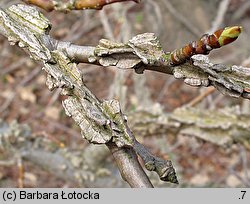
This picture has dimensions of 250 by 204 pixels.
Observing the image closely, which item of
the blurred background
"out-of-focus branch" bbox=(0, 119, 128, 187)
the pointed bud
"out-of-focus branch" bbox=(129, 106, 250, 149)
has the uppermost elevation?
the pointed bud

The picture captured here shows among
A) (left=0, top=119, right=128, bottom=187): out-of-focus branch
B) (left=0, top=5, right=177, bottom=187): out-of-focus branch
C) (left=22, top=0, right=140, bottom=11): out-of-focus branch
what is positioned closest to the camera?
(left=0, top=5, right=177, bottom=187): out-of-focus branch

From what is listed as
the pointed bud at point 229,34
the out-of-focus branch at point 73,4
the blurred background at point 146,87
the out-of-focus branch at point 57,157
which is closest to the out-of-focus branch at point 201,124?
the out-of-focus branch at point 57,157

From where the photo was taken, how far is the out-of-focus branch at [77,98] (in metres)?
0.61

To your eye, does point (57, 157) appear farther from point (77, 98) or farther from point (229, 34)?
point (229, 34)

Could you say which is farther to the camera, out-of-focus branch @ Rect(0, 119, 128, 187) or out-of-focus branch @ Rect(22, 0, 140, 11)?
out-of-focus branch @ Rect(0, 119, 128, 187)

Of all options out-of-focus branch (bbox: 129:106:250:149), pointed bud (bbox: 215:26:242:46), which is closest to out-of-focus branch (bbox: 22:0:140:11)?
pointed bud (bbox: 215:26:242:46)

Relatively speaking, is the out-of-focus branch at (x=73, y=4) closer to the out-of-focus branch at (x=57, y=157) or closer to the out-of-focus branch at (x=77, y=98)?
the out-of-focus branch at (x=77, y=98)

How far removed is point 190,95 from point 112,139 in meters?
2.53

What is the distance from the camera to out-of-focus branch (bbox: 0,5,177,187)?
0.61m

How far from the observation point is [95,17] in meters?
3.40

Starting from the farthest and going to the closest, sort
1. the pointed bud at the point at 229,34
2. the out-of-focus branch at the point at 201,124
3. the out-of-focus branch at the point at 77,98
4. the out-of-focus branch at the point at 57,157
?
the out-of-focus branch at the point at 57,157
the out-of-focus branch at the point at 201,124
the out-of-focus branch at the point at 77,98
the pointed bud at the point at 229,34

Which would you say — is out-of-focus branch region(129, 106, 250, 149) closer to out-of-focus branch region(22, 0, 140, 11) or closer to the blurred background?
the blurred background

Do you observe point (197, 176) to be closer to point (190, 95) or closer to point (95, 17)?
point (190, 95)
